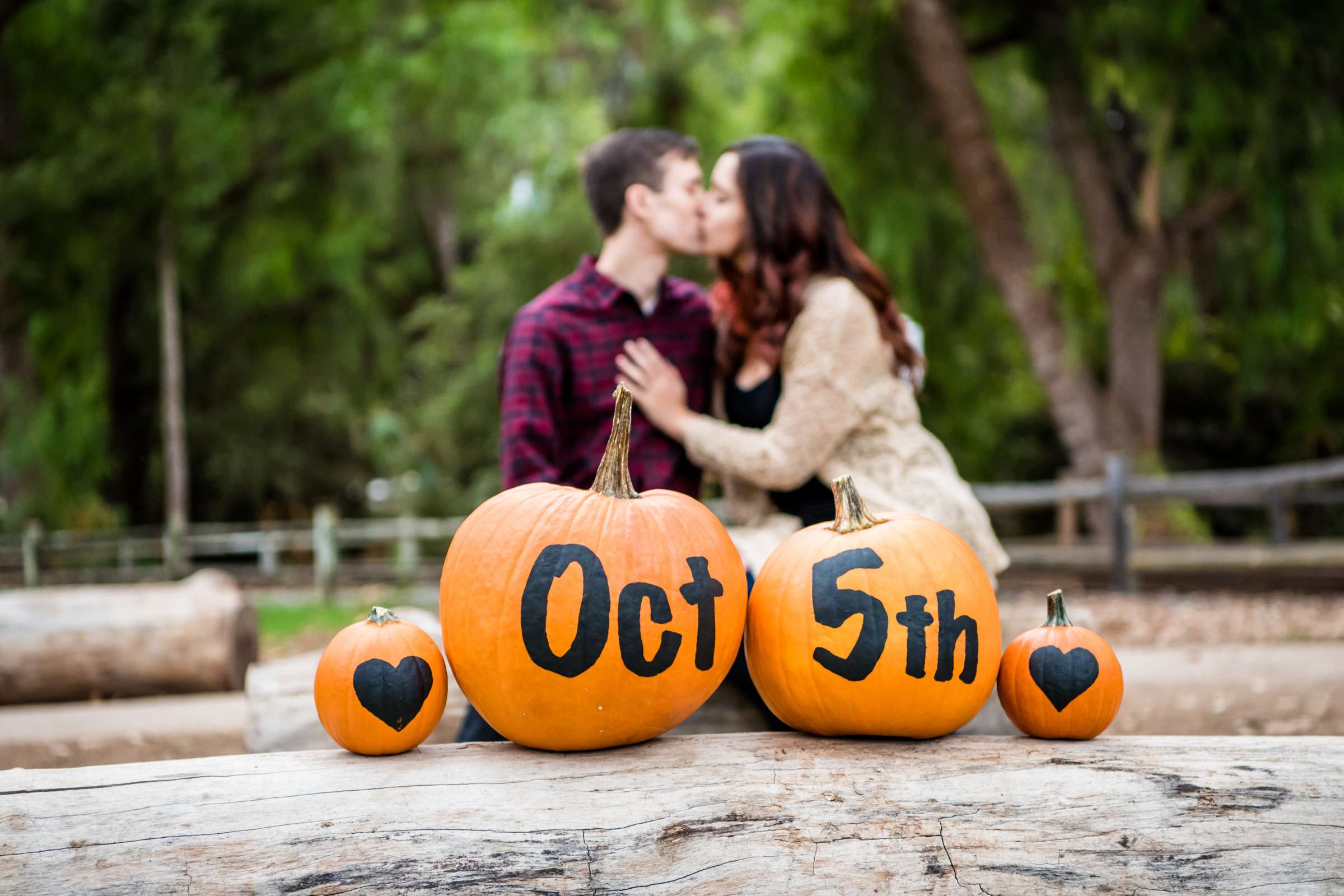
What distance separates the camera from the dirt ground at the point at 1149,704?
3602 mm

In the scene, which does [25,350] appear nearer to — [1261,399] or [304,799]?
[304,799]

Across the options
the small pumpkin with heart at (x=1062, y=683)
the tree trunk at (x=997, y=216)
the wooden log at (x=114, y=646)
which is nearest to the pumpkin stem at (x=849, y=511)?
the small pumpkin with heart at (x=1062, y=683)

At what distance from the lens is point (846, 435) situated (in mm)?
2373

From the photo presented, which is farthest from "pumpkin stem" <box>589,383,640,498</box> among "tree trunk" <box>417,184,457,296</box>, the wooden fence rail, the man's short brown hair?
"tree trunk" <box>417,184,457,296</box>

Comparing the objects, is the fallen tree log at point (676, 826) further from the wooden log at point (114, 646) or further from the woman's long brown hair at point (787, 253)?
the wooden log at point (114, 646)

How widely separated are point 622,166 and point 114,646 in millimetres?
3023

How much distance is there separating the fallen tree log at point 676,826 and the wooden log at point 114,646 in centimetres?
298

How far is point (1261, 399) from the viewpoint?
12289mm

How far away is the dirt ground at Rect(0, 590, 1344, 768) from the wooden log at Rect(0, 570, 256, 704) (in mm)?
131

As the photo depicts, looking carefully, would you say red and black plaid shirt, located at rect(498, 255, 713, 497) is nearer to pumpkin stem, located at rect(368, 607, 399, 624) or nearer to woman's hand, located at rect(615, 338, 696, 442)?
woman's hand, located at rect(615, 338, 696, 442)

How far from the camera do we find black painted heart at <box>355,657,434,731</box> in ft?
5.15

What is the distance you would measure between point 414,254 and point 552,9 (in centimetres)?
654

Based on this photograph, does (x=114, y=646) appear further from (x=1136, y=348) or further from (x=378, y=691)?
(x=1136, y=348)

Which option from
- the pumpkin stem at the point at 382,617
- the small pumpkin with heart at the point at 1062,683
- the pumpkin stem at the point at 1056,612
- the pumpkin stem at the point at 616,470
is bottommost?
the small pumpkin with heart at the point at 1062,683
